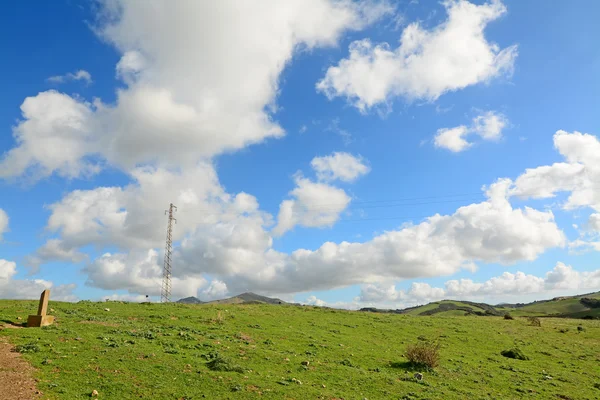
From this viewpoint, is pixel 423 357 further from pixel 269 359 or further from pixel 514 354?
pixel 514 354

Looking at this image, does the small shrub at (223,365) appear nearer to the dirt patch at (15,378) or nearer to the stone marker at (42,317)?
the dirt patch at (15,378)

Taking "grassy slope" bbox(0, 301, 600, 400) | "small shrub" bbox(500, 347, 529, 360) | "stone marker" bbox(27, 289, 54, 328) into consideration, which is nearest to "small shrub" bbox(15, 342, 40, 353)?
"grassy slope" bbox(0, 301, 600, 400)

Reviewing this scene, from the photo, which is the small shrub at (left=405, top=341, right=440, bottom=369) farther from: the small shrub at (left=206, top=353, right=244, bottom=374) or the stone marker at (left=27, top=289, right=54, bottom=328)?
the stone marker at (left=27, top=289, right=54, bottom=328)

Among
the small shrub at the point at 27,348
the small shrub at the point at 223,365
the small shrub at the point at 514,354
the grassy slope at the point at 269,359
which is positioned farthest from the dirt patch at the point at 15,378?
the small shrub at the point at 514,354

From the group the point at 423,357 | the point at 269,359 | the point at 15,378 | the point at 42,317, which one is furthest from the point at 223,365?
the point at 423,357

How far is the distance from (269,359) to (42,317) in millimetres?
18198

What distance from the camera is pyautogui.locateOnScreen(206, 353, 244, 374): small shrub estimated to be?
22578 millimetres

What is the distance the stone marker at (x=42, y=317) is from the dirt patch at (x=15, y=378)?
8084mm

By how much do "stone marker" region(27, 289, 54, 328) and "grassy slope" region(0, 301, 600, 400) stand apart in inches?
57.3

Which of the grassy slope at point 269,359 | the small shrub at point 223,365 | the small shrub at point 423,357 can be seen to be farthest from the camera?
the small shrub at point 423,357

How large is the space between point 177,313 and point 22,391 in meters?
28.8

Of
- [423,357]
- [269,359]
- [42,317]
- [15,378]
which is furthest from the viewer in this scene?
[423,357]

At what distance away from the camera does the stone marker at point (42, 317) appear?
A: 29.2 m

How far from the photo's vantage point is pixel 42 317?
96.6 ft
